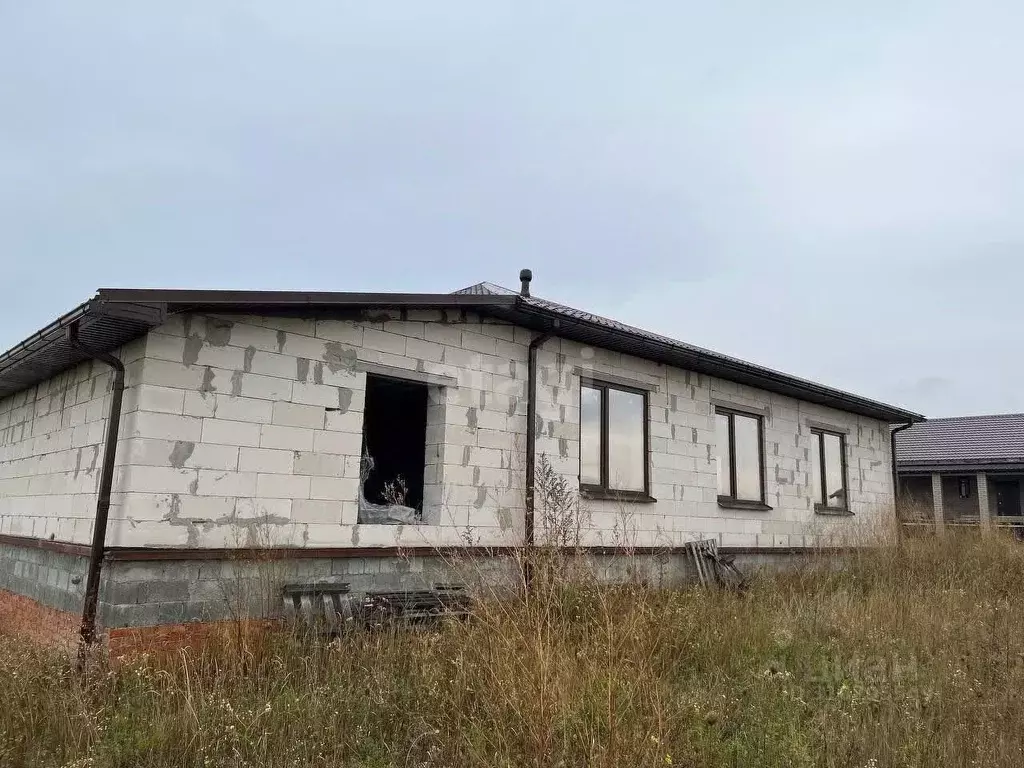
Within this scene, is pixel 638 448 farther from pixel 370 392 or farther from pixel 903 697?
pixel 903 697

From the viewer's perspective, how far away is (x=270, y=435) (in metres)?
6.46

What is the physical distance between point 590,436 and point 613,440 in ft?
1.44

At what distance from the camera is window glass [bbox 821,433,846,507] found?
44.4 ft

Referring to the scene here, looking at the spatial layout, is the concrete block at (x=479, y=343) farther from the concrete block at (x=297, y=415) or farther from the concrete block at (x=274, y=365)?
the concrete block at (x=274, y=365)

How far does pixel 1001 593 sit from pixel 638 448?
16.1 feet

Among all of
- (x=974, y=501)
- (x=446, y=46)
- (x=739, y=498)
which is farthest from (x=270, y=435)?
(x=974, y=501)

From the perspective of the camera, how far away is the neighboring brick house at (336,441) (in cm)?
582

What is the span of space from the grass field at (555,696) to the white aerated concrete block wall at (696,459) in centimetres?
202

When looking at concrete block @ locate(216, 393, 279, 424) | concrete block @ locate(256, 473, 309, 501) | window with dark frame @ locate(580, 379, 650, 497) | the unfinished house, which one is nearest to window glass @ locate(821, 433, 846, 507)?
window with dark frame @ locate(580, 379, 650, 497)

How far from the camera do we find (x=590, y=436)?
9.33 metres

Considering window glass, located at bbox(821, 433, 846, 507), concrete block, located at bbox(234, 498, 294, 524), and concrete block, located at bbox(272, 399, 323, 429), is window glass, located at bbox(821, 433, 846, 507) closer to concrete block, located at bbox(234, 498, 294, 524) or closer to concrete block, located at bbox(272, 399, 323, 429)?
concrete block, located at bbox(272, 399, 323, 429)

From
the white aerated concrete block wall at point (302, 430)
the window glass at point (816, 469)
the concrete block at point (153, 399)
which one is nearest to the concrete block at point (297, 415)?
the white aerated concrete block wall at point (302, 430)

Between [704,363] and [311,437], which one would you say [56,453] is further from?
[704,363]

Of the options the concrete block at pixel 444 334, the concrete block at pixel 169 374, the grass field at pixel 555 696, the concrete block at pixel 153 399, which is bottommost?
the grass field at pixel 555 696
